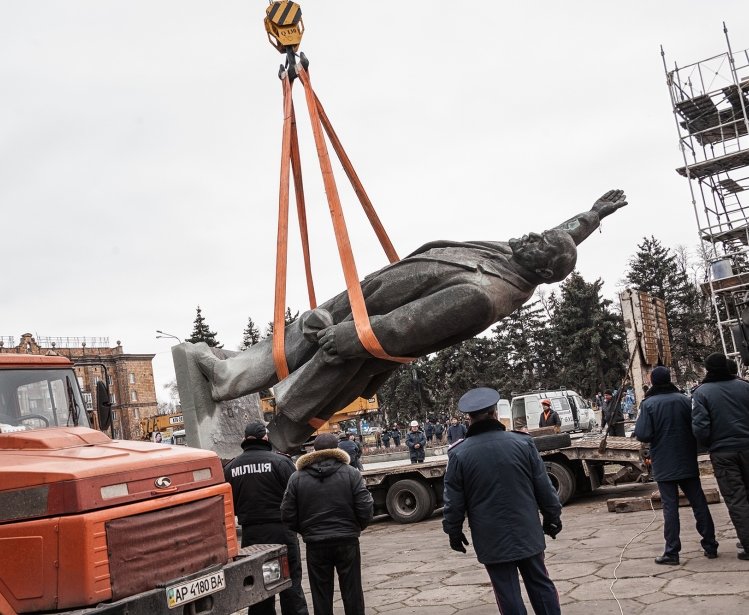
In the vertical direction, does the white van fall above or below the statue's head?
below

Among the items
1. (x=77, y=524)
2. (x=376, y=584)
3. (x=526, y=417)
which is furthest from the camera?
(x=526, y=417)

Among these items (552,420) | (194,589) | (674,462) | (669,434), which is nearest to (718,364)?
(669,434)

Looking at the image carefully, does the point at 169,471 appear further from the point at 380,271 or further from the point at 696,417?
the point at 696,417

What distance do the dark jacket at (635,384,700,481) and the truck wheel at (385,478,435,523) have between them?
6.45m

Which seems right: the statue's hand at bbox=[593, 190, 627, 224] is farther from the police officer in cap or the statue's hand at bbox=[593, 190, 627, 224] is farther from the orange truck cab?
the orange truck cab

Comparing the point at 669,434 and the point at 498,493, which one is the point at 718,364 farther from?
the point at 498,493

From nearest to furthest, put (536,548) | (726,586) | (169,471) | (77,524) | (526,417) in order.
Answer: (77,524) < (536,548) < (169,471) < (726,586) < (526,417)

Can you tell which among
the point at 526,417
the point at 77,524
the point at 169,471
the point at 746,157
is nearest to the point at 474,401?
the point at 169,471

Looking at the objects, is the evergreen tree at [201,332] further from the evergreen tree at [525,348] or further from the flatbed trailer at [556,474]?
the flatbed trailer at [556,474]

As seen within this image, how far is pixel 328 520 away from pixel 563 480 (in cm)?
804

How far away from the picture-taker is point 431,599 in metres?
7.43

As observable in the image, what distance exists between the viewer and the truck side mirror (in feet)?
20.2

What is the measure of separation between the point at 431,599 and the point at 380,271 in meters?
3.15

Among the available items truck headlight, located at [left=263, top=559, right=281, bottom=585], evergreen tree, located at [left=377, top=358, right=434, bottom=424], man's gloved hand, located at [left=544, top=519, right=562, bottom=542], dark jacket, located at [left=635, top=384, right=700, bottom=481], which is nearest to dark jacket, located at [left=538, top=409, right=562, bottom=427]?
dark jacket, located at [left=635, top=384, right=700, bottom=481]
